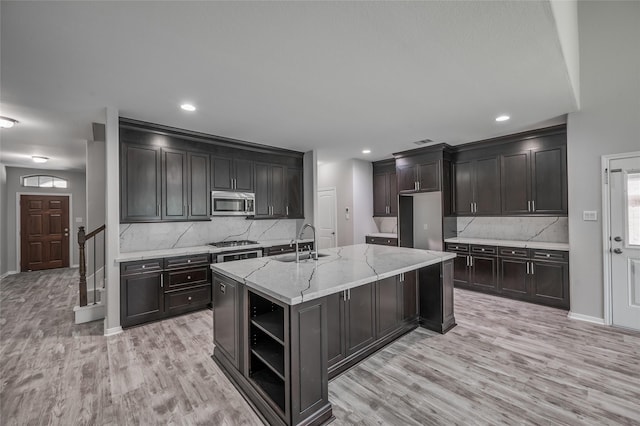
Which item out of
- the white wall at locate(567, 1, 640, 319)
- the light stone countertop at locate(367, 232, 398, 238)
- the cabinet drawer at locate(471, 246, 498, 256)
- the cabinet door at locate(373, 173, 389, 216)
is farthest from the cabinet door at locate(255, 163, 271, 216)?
the white wall at locate(567, 1, 640, 319)

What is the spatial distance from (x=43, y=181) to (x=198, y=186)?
6.34 meters

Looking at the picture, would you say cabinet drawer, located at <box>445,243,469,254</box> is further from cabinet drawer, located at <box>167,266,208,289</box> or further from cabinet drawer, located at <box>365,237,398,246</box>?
cabinet drawer, located at <box>167,266,208,289</box>

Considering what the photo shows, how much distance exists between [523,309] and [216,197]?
5.00m

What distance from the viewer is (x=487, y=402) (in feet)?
6.64

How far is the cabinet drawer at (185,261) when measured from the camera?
12.2 feet

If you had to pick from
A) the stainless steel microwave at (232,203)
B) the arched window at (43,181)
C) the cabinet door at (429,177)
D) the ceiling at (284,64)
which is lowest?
the stainless steel microwave at (232,203)

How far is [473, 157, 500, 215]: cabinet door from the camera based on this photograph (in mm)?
4843

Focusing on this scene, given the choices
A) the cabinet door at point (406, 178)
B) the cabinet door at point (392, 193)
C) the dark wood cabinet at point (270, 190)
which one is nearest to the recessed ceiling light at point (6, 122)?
the dark wood cabinet at point (270, 190)

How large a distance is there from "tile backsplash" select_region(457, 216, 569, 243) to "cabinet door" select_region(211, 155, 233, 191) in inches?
181

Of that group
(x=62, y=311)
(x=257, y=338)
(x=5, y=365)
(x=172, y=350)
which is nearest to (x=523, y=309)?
(x=257, y=338)

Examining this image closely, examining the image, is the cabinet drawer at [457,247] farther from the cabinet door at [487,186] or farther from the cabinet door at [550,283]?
the cabinet door at [550,283]

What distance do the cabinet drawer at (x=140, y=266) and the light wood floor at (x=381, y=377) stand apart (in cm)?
72

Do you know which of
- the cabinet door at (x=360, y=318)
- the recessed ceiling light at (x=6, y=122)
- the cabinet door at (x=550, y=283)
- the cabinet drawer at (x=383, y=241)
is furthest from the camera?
the cabinet drawer at (x=383, y=241)

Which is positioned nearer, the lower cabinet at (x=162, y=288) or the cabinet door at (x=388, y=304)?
the cabinet door at (x=388, y=304)
